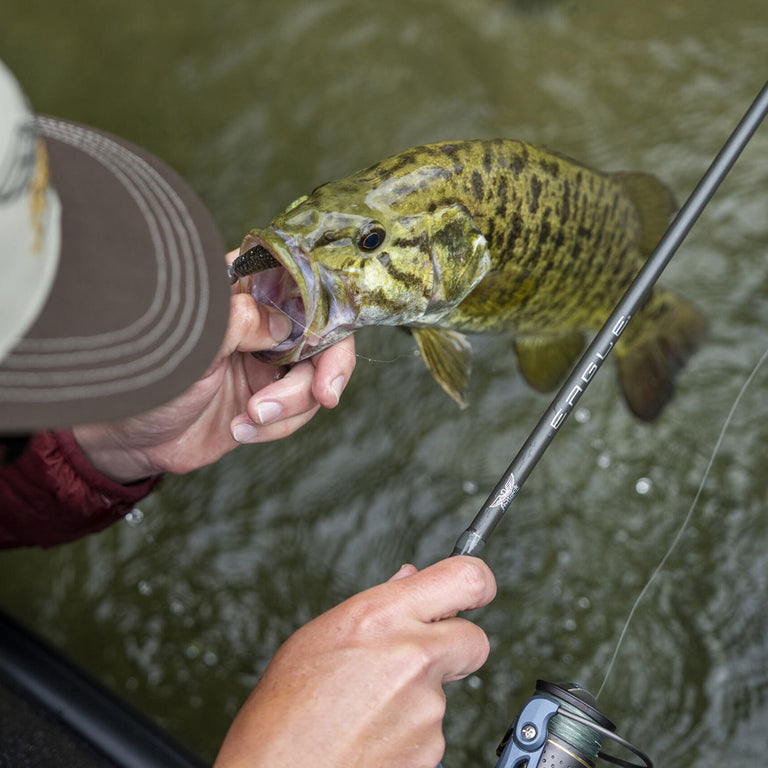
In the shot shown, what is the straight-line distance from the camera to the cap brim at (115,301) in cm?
109

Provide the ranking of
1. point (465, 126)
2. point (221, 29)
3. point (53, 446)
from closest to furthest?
point (53, 446)
point (465, 126)
point (221, 29)

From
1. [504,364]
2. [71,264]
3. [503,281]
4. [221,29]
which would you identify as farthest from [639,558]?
[221,29]

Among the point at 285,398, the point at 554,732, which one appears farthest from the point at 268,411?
the point at 554,732

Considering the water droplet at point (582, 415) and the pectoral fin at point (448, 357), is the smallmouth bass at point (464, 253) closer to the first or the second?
the pectoral fin at point (448, 357)

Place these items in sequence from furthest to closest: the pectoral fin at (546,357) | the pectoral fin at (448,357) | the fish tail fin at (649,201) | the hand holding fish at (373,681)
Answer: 1. the pectoral fin at (546,357)
2. the fish tail fin at (649,201)
3. the pectoral fin at (448,357)
4. the hand holding fish at (373,681)

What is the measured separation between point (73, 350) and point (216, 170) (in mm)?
3121

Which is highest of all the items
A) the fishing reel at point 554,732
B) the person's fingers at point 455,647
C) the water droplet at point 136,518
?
the person's fingers at point 455,647

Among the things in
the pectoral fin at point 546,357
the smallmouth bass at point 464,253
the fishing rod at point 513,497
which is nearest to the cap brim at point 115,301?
the smallmouth bass at point 464,253

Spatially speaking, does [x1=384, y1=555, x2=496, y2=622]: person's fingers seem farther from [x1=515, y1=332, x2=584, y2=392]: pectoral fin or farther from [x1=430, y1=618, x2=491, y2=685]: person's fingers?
[x1=515, y1=332, x2=584, y2=392]: pectoral fin

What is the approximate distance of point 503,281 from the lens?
86.9 inches

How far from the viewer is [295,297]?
1812mm

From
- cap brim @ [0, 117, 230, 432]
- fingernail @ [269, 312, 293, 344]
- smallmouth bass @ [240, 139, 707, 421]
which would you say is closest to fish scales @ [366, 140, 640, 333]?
smallmouth bass @ [240, 139, 707, 421]

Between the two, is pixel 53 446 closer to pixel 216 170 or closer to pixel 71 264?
pixel 71 264

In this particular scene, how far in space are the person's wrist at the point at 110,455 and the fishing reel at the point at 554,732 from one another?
1117mm
